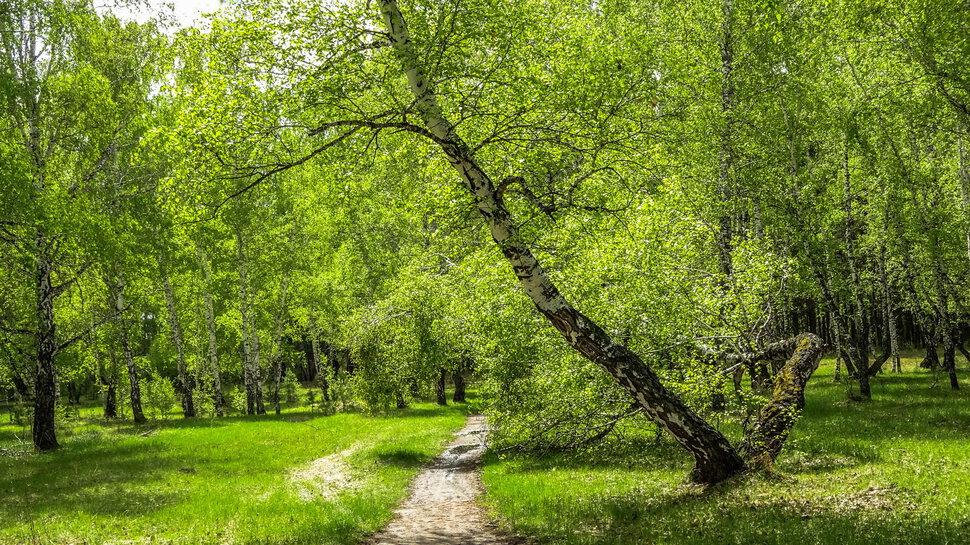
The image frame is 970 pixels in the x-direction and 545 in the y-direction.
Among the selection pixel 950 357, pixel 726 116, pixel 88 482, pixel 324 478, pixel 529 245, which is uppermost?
pixel 726 116

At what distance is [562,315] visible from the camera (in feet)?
33.7

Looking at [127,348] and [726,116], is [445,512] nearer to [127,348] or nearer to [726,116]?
[726,116]

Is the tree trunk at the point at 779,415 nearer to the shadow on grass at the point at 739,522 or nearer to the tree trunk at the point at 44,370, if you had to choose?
the shadow on grass at the point at 739,522

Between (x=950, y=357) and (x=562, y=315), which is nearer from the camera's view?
(x=562, y=315)

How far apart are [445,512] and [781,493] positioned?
667cm

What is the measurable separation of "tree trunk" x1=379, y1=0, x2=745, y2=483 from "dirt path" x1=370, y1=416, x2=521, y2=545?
3419 mm

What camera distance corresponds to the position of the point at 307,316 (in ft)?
151

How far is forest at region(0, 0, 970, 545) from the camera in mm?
9430

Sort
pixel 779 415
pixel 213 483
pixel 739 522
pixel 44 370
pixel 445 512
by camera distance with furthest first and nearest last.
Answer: pixel 44 370 → pixel 213 483 → pixel 445 512 → pixel 779 415 → pixel 739 522

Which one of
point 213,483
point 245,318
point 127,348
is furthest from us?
point 245,318

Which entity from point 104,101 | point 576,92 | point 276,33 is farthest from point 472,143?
point 104,101

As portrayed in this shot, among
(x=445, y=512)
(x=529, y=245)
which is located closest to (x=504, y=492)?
(x=445, y=512)

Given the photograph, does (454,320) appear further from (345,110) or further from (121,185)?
(121,185)

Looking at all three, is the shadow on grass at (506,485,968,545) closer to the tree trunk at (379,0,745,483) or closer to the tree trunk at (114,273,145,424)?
the tree trunk at (379,0,745,483)
